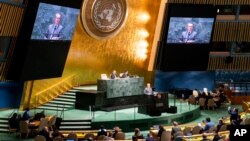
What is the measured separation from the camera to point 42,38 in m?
22.0

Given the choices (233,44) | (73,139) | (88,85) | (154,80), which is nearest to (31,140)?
(73,139)

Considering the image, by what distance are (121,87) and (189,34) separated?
7.29m

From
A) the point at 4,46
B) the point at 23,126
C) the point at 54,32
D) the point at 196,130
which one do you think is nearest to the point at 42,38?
the point at 54,32

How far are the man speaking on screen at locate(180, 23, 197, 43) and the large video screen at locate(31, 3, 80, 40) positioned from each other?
791 centimetres

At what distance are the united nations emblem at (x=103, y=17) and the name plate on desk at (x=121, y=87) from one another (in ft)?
14.7

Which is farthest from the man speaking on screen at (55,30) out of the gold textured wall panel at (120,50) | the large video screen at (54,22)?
the gold textured wall panel at (120,50)

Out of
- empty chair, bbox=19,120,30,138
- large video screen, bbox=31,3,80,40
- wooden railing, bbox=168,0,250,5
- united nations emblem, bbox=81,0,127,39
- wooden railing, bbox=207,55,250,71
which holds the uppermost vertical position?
wooden railing, bbox=168,0,250,5

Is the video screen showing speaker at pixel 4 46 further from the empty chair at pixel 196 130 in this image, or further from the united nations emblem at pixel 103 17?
the empty chair at pixel 196 130

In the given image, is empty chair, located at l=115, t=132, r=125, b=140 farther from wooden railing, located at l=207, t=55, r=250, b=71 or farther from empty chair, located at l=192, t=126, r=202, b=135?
wooden railing, located at l=207, t=55, r=250, b=71

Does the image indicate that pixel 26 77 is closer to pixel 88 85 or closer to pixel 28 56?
pixel 28 56

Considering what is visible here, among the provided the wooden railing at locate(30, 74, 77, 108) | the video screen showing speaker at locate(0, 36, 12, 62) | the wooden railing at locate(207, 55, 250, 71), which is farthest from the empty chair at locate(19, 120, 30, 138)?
the wooden railing at locate(207, 55, 250, 71)

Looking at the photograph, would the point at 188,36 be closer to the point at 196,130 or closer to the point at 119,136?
the point at 196,130

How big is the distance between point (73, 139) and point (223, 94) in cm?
1649

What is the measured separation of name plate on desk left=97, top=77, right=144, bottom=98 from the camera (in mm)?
23203
